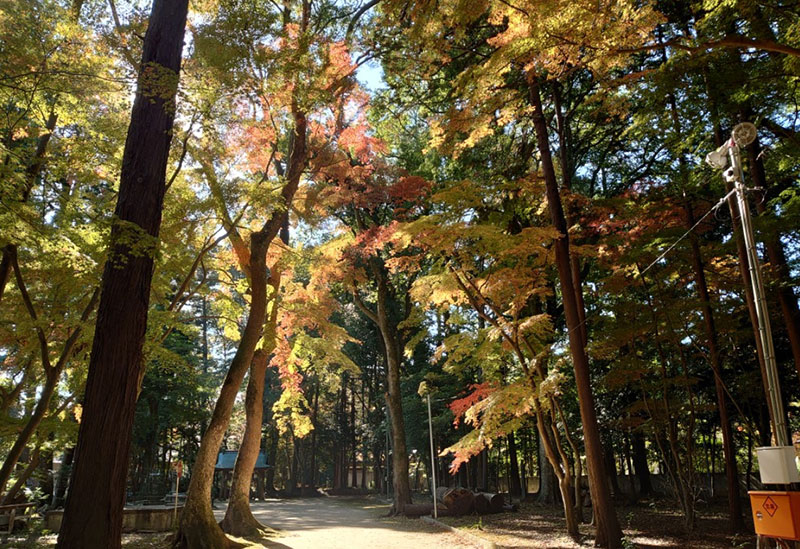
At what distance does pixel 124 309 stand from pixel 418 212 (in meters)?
13.3

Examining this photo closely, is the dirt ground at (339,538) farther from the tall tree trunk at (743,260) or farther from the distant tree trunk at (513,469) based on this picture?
the distant tree trunk at (513,469)

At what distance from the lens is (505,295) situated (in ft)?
35.3

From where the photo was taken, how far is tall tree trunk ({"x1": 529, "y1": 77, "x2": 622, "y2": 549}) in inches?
335

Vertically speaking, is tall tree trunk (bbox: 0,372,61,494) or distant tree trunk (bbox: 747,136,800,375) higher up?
distant tree trunk (bbox: 747,136,800,375)

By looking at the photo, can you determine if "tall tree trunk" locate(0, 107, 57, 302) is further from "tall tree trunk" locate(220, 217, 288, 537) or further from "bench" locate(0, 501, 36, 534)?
"bench" locate(0, 501, 36, 534)

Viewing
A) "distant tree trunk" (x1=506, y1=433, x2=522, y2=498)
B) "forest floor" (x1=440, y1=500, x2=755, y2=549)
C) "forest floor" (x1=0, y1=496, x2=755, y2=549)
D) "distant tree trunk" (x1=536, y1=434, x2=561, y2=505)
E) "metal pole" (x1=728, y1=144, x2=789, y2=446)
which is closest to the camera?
"metal pole" (x1=728, y1=144, x2=789, y2=446)

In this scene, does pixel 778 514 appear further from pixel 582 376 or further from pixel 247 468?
pixel 247 468

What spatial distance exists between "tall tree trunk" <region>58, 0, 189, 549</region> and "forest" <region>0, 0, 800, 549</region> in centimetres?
3

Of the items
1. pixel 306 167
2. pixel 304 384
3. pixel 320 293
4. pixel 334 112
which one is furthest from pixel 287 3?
pixel 304 384

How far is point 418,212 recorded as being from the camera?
18.0 m

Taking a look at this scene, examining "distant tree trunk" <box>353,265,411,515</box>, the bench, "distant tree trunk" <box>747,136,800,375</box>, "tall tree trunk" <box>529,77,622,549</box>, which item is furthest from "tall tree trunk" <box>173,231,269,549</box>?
"distant tree trunk" <box>747,136,800,375</box>

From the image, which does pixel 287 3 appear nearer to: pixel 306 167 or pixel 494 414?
pixel 306 167

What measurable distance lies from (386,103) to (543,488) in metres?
16.1

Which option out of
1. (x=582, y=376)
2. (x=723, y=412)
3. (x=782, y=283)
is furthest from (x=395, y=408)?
(x=782, y=283)
